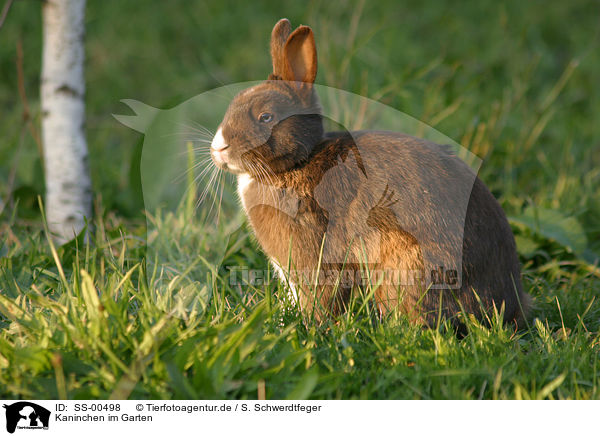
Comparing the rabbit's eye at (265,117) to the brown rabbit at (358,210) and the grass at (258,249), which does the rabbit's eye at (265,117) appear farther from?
the grass at (258,249)

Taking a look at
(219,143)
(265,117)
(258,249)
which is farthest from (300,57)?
(258,249)

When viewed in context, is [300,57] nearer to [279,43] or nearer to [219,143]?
[279,43]

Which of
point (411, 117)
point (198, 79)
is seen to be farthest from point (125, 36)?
point (411, 117)

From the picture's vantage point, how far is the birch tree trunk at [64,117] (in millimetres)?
3736

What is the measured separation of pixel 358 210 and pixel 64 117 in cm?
203

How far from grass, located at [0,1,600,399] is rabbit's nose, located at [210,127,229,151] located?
1.96 feet

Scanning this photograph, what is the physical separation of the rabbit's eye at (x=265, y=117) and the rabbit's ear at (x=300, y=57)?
0.62 ft

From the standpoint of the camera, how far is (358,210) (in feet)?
9.30
